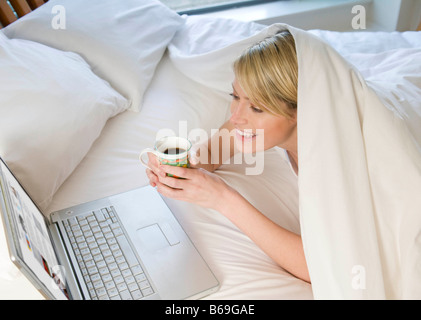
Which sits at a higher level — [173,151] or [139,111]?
[173,151]

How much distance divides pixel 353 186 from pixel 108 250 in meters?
0.54

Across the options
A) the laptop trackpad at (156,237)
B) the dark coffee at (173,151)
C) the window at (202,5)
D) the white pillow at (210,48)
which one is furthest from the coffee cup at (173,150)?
the window at (202,5)

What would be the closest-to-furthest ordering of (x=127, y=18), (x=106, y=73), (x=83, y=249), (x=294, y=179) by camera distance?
(x=83, y=249) < (x=294, y=179) < (x=106, y=73) < (x=127, y=18)

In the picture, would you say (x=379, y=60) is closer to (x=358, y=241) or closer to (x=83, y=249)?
(x=358, y=241)

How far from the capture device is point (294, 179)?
121 centimetres

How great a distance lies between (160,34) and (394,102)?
0.93 meters

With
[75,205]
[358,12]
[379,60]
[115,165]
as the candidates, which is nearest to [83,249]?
[75,205]

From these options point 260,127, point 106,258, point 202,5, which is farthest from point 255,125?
point 202,5

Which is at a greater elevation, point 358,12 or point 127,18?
point 127,18

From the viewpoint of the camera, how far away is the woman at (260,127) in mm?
937

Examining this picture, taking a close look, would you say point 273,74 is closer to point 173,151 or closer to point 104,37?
point 173,151

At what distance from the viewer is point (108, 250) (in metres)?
0.92

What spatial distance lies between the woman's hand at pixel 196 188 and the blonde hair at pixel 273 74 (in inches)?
8.6

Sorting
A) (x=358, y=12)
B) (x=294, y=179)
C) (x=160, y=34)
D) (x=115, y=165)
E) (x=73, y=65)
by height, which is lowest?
(x=358, y=12)
